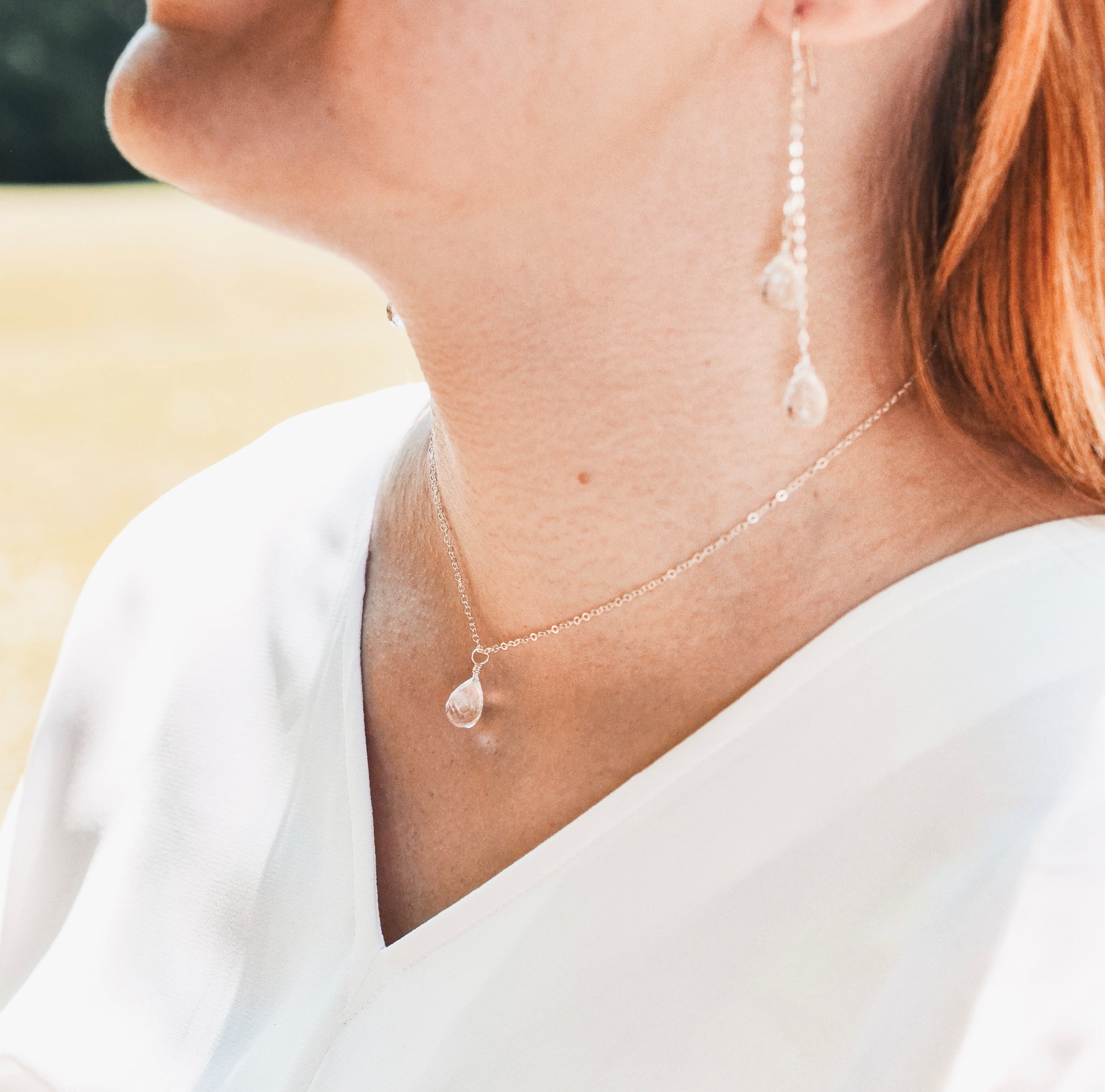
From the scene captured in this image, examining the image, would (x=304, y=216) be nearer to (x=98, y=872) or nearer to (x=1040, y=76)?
(x=1040, y=76)

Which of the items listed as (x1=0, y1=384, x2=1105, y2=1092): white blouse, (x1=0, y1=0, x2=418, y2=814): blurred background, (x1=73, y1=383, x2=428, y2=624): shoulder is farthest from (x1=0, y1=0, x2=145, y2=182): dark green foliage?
(x1=0, y1=384, x2=1105, y2=1092): white blouse

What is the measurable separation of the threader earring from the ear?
16mm

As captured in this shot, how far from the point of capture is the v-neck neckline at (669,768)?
76 cm

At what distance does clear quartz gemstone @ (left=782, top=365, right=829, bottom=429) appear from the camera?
31.6 inches

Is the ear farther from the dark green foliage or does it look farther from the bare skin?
the dark green foliage

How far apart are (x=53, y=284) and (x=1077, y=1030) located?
710 centimetres

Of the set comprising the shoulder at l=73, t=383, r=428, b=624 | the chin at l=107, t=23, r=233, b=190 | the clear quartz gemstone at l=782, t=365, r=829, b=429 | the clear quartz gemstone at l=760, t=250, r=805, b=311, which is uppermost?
the chin at l=107, t=23, r=233, b=190

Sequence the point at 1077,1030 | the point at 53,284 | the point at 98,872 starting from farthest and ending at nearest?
1. the point at 53,284
2. the point at 98,872
3. the point at 1077,1030

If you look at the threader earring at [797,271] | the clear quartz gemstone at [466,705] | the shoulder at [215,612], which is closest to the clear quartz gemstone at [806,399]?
the threader earring at [797,271]

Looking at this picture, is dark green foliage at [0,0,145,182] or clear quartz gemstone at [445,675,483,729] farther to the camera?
dark green foliage at [0,0,145,182]

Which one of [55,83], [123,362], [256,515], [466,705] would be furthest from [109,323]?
[466,705]

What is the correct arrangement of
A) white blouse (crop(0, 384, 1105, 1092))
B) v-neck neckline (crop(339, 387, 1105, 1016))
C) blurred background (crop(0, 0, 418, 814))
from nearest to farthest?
white blouse (crop(0, 384, 1105, 1092)) < v-neck neckline (crop(339, 387, 1105, 1016)) < blurred background (crop(0, 0, 418, 814))

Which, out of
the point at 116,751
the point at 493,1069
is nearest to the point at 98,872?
the point at 116,751

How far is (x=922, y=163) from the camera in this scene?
2.70 feet
